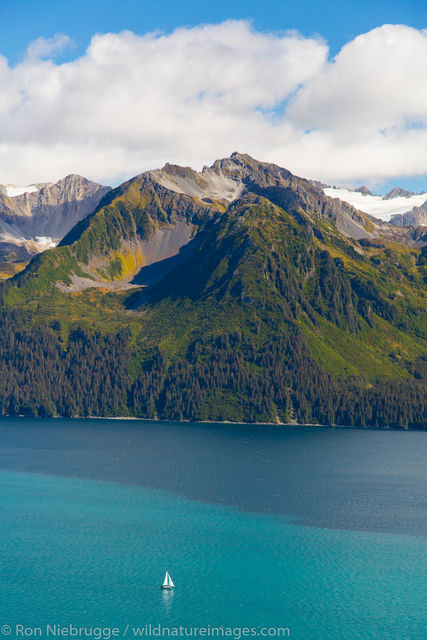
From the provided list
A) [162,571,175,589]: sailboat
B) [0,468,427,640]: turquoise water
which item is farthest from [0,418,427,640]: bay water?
[162,571,175,589]: sailboat

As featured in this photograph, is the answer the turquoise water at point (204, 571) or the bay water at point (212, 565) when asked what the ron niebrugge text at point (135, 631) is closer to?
the bay water at point (212, 565)

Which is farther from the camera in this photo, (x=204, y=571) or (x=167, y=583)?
(x=204, y=571)

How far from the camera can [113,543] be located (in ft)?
468

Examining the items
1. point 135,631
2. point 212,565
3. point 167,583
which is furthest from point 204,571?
point 135,631

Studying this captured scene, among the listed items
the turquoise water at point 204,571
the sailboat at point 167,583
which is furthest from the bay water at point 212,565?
the sailboat at point 167,583

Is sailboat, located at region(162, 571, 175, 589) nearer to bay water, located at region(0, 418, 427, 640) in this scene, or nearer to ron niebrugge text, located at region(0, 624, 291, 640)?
bay water, located at region(0, 418, 427, 640)

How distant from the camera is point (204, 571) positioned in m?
128

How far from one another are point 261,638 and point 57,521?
241ft

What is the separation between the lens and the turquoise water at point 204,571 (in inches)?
4215

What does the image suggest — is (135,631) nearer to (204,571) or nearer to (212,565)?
(204,571)

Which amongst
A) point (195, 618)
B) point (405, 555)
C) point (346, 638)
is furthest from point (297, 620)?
point (405, 555)

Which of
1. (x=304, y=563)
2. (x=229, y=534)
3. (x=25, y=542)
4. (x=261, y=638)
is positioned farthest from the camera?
(x=229, y=534)

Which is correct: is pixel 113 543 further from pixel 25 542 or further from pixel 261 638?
pixel 261 638

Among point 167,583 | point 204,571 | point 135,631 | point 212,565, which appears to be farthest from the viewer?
point 212,565
